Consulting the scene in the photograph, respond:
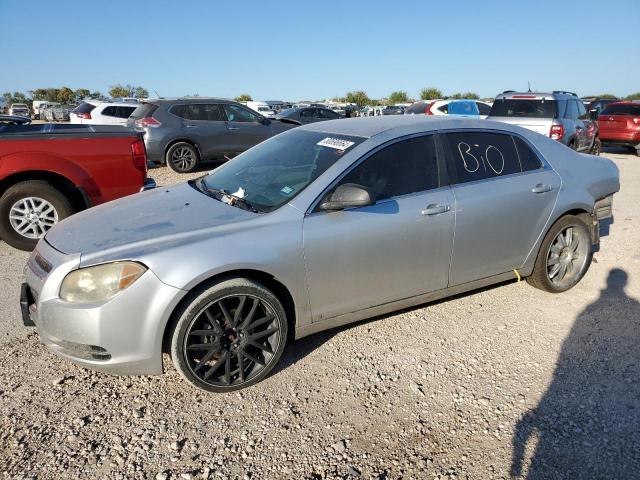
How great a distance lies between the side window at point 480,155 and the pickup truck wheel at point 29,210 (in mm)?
4157

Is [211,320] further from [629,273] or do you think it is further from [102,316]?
[629,273]

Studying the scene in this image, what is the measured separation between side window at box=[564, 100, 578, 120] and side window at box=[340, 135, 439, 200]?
873cm

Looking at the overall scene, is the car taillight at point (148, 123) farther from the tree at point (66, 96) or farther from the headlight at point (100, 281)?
the tree at point (66, 96)

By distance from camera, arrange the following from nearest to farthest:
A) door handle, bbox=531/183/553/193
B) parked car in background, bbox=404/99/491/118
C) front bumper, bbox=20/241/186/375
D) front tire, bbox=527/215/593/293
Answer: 1. front bumper, bbox=20/241/186/375
2. door handle, bbox=531/183/553/193
3. front tire, bbox=527/215/593/293
4. parked car in background, bbox=404/99/491/118

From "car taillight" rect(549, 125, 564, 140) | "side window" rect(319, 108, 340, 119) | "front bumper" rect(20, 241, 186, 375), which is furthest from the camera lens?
→ "side window" rect(319, 108, 340, 119)

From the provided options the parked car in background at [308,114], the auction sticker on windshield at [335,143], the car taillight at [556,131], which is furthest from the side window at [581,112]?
the auction sticker on windshield at [335,143]

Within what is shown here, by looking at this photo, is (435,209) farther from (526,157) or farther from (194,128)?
(194,128)

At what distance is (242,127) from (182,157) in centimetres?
162

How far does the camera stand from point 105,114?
14781 mm

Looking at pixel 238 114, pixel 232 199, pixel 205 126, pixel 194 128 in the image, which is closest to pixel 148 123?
pixel 194 128

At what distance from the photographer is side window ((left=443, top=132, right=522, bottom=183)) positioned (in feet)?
11.8

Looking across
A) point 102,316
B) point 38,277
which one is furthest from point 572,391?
point 38,277

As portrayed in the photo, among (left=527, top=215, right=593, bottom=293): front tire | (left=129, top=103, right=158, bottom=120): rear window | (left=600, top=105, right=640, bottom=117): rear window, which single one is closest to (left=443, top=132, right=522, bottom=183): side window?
(left=527, top=215, right=593, bottom=293): front tire

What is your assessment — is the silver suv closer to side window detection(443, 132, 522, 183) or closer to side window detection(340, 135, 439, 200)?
side window detection(443, 132, 522, 183)
